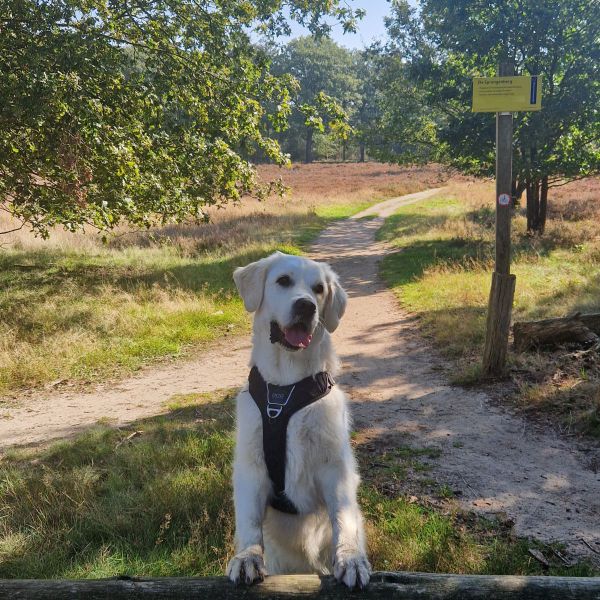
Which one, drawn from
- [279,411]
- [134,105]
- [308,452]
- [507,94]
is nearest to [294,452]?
[308,452]

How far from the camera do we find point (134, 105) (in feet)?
28.6

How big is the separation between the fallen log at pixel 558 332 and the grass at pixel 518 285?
276 mm

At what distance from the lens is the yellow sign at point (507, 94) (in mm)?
5523

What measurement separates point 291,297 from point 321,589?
1.47m

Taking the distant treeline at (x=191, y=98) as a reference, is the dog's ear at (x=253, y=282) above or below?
below

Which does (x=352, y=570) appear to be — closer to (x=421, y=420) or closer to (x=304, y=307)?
(x=304, y=307)

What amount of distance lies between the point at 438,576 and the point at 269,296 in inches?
66.6

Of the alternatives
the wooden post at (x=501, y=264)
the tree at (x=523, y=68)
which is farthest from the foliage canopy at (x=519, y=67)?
the wooden post at (x=501, y=264)

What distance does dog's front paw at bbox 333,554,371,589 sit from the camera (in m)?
1.87

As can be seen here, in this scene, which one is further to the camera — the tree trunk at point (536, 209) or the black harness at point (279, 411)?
the tree trunk at point (536, 209)

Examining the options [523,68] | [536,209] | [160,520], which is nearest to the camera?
[160,520]

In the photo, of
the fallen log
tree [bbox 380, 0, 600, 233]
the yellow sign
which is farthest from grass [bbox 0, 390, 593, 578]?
tree [bbox 380, 0, 600, 233]

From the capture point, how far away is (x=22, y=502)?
3637 millimetres

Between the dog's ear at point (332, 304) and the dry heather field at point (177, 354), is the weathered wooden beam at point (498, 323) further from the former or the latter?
the dog's ear at point (332, 304)
